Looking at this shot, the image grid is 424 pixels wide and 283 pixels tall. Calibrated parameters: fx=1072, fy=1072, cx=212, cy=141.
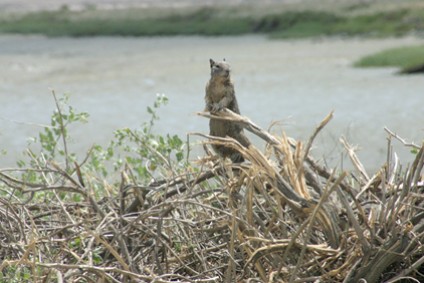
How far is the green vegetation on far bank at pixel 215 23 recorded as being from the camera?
97.9 feet

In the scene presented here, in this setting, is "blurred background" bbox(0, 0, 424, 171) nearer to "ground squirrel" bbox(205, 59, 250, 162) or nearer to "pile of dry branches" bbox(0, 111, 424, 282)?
"ground squirrel" bbox(205, 59, 250, 162)

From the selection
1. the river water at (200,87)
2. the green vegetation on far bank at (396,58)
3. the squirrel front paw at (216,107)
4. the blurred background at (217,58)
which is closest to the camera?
the squirrel front paw at (216,107)

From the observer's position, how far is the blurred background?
1430 cm

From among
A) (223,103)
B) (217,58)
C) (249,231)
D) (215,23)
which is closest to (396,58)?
(217,58)

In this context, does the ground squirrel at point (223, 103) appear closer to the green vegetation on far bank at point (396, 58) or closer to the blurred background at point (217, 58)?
the blurred background at point (217, 58)

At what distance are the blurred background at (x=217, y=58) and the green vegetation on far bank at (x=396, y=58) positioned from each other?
24 mm

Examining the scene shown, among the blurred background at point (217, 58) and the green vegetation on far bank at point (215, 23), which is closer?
the blurred background at point (217, 58)

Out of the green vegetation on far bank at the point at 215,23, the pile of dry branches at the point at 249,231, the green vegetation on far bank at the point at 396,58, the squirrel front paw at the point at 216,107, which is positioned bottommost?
the green vegetation on far bank at the point at 215,23

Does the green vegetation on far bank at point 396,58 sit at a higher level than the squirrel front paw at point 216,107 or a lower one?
lower

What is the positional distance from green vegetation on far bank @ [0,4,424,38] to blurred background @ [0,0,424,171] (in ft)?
0.15

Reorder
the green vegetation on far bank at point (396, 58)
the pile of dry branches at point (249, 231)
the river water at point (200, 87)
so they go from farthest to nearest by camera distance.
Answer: the green vegetation on far bank at point (396, 58), the river water at point (200, 87), the pile of dry branches at point (249, 231)

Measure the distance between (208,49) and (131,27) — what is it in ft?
22.6

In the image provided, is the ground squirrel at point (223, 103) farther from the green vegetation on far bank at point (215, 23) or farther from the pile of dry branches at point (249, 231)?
the green vegetation on far bank at point (215, 23)

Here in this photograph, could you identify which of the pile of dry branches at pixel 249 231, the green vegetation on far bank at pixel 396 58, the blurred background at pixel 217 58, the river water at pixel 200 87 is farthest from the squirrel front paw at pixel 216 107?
the green vegetation on far bank at pixel 396 58
